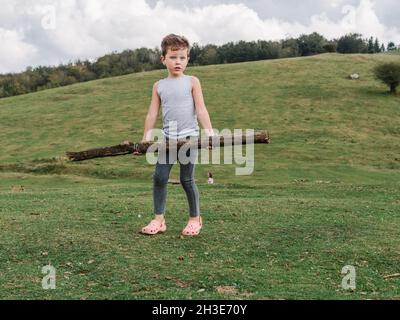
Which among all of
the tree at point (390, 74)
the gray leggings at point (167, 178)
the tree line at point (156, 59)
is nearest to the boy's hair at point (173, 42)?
the gray leggings at point (167, 178)

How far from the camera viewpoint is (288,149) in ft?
147

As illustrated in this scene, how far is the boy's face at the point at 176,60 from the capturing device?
809 centimetres

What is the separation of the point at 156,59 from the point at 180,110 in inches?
4594

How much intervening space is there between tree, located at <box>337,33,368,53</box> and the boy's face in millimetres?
119162

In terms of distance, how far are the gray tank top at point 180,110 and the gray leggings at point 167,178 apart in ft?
1.01

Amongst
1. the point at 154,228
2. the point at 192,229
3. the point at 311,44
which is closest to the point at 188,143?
the point at 192,229

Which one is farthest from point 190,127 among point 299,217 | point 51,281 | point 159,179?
point 299,217

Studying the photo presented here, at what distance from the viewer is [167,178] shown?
328 inches

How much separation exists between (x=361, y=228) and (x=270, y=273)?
12.4 feet

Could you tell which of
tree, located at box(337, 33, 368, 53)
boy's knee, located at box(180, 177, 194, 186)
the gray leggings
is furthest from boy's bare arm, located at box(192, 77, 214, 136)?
tree, located at box(337, 33, 368, 53)

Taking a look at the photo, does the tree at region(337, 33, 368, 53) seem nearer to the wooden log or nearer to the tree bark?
the tree bark

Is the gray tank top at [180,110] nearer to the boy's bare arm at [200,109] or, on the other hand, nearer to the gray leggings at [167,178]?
the boy's bare arm at [200,109]

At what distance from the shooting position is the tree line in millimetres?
106419
